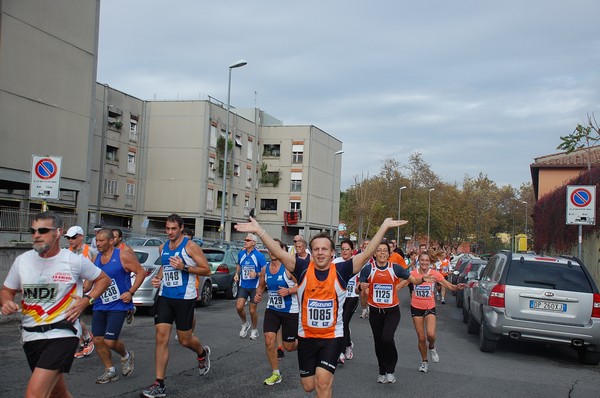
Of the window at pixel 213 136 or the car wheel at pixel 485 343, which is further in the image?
the window at pixel 213 136

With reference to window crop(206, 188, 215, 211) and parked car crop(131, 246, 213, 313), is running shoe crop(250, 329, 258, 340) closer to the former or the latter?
parked car crop(131, 246, 213, 313)

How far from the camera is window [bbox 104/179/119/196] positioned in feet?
146

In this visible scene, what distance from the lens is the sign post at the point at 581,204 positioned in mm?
13781

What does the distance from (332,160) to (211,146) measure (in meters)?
17.5

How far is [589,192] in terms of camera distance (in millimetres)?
13812

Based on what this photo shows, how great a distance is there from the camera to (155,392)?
21.5 ft

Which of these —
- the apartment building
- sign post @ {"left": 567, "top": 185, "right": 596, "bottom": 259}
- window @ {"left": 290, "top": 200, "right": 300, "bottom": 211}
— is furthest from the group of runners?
window @ {"left": 290, "top": 200, "right": 300, "bottom": 211}

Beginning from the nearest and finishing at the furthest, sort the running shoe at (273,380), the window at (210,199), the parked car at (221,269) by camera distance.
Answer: the running shoe at (273,380) < the parked car at (221,269) < the window at (210,199)

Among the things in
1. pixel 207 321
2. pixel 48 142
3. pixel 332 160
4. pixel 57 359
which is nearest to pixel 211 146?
pixel 332 160

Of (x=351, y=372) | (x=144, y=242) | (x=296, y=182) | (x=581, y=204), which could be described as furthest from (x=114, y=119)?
(x=351, y=372)

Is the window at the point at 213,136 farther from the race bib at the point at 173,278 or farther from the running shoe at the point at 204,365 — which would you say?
the race bib at the point at 173,278

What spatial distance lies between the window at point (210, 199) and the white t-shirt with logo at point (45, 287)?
45.8 metres

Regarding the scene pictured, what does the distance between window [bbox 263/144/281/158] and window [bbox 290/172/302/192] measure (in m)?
2.59

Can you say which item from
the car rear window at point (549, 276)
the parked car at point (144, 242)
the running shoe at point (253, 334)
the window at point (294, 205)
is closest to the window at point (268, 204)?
the window at point (294, 205)
